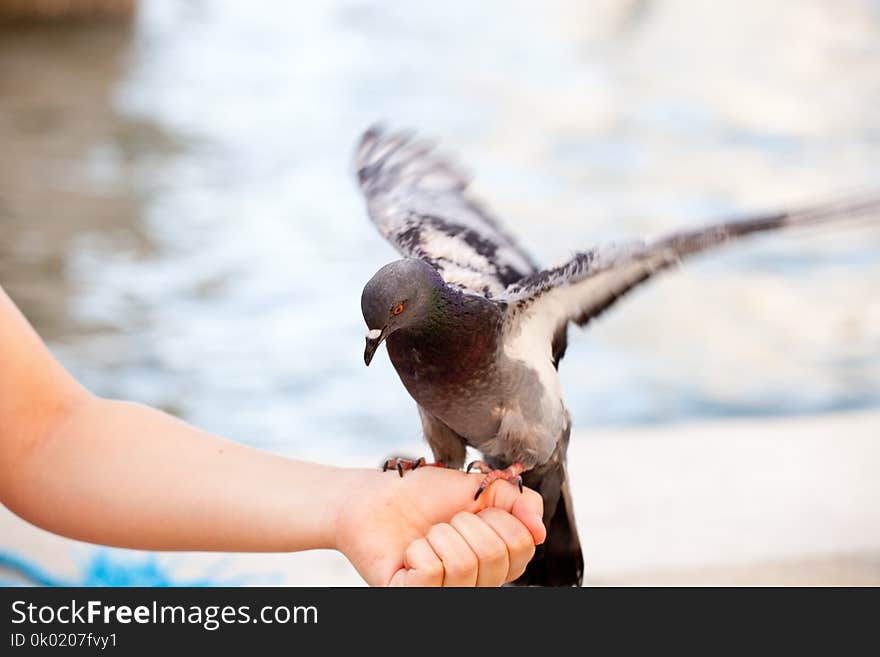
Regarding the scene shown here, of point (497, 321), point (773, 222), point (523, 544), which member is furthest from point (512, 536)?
point (773, 222)

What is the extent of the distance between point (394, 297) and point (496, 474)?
317 millimetres

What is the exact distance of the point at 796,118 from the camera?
20.1 feet

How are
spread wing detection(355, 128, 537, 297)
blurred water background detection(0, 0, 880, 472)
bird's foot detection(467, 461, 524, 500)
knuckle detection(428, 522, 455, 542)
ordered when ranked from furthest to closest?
blurred water background detection(0, 0, 880, 472), spread wing detection(355, 128, 537, 297), bird's foot detection(467, 461, 524, 500), knuckle detection(428, 522, 455, 542)

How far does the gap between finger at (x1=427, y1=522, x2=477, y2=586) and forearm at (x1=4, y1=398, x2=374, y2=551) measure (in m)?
0.18

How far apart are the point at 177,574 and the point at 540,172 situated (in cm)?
370

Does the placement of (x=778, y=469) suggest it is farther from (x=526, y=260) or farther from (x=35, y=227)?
(x=35, y=227)

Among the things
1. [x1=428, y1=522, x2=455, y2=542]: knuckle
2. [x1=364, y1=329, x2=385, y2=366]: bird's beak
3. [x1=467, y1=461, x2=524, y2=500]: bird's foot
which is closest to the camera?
[x1=364, y1=329, x2=385, y2=366]: bird's beak

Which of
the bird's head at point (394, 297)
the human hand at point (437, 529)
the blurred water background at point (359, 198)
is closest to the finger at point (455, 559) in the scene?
the human hand at point (437, 529)

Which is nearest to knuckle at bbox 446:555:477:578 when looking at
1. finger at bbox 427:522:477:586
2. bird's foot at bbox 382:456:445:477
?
finger at bbox 427:522:477:586

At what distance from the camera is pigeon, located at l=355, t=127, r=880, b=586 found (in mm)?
1140

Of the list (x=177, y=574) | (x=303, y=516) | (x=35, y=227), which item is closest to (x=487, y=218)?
(x=303, y=516)

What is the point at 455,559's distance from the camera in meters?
1.13

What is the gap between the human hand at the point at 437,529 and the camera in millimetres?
1143

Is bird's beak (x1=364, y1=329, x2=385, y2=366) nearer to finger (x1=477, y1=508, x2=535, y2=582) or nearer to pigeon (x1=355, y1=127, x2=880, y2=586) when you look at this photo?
pigeon (x1=355, y1=127, x2=880, y2=586)
